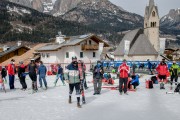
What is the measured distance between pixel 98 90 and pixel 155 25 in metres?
76.8

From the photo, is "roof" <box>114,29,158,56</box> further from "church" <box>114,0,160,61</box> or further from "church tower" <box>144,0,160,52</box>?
"church tower" <box>144,0,160,52</box>

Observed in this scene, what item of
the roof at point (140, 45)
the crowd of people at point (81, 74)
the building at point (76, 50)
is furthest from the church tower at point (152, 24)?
the crowd of people at point (81, 74)

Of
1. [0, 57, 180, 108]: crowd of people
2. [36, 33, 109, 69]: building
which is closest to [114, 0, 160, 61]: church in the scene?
[36, 33, 109, 69]: building

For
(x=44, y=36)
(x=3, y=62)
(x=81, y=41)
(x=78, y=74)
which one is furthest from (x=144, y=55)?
(x=44, y=36)

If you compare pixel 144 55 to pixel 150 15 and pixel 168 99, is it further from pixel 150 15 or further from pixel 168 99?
pixel 168 99

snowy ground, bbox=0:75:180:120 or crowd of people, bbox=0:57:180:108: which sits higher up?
crowd of people, bbox=0:57:180:108

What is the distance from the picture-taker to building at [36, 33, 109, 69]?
51844 mm

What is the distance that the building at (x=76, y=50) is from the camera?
51.8m

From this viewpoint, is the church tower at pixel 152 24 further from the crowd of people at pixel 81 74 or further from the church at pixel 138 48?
the crowd of people at pixel 81 74

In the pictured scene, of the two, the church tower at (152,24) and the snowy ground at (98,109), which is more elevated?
the church tower at (152,24)

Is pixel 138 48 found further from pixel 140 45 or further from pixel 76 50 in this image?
pixel 76 50

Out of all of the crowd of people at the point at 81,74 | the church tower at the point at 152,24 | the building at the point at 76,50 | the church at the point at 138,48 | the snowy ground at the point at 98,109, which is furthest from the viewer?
the church tower at the point at 152,24

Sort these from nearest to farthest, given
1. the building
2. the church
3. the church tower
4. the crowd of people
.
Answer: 1. the crowd of people
2. the building
3. the church
4. the church tower

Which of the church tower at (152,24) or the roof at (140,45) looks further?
the church tower at (152,24)
